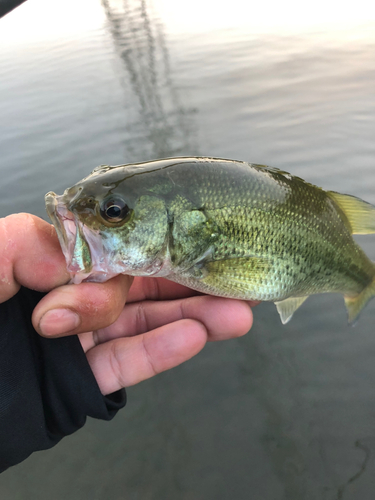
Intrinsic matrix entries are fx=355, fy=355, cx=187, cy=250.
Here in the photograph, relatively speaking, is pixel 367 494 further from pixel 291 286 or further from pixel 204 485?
pixel 291 286

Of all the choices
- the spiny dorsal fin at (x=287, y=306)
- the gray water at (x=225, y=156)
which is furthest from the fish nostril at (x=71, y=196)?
the gray water at (x=225, y=156)

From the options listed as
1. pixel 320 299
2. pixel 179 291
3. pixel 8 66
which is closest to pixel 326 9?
pixel 8 66

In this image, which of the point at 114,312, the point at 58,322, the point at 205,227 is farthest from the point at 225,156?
the point at 58,322

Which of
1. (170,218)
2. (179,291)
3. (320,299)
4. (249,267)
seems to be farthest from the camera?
(320,299)

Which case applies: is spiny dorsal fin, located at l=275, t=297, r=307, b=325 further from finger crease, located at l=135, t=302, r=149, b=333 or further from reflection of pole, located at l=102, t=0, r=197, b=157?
reflection of pole, located at l=102, t=0, r=197, b=157

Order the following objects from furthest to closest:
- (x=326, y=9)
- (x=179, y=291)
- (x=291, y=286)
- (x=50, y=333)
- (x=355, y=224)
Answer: (x=326, y=9), (x=179, y=291), (x=355, y=224), (x=291, y=286), (x=50, y=333)
